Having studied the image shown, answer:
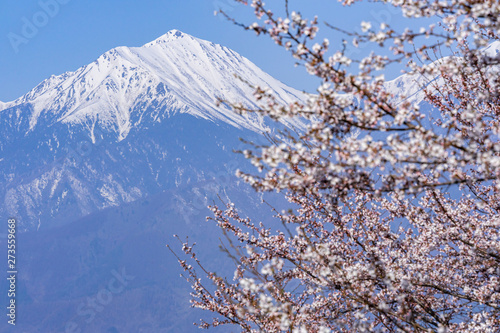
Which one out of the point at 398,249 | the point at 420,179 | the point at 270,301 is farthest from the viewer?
the point at 398,249

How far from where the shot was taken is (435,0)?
460 cm

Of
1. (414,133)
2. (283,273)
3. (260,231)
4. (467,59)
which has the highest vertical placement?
(260,231)

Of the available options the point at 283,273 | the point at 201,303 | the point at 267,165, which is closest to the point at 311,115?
the point at 267,165

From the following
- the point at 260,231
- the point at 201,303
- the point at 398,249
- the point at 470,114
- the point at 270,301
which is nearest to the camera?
the point at 470,114

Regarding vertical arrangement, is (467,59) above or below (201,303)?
below

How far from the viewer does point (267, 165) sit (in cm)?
479

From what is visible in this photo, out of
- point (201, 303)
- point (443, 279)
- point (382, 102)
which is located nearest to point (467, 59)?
point (382, 102)

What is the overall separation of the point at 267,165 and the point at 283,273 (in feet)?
15.7

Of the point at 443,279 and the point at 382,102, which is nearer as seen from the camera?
the point at 382,102

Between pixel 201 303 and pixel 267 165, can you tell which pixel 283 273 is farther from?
pixel 267 165

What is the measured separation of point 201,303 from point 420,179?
787 cm

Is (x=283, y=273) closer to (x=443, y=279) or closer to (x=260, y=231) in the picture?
(x=260, y=231)

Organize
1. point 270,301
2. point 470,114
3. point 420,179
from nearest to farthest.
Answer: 1. point 470,114
2. point 420,179
3. point 270,301

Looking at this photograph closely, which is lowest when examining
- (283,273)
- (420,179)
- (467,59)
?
(420,179)
